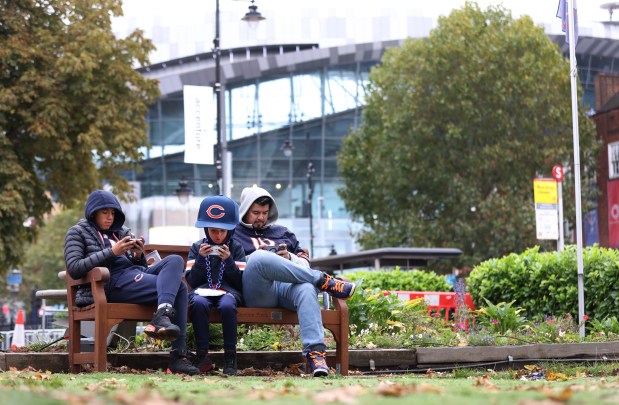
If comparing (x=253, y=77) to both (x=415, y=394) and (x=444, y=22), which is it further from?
(x=415, y=394)

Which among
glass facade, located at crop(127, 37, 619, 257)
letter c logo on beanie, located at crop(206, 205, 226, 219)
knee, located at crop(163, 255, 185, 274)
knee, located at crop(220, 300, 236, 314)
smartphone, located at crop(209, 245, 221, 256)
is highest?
glass facade, located at crop(127, 37, 619, 257)

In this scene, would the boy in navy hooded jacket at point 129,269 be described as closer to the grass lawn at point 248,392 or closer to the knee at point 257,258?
the grass lawn at point 248,392

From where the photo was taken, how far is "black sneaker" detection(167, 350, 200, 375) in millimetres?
9344

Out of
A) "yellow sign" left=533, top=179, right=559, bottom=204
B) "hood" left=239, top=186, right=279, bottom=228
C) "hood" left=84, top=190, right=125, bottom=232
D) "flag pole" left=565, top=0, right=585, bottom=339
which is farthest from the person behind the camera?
"yellow sign" left=533, top=179, right=559, bottom=204

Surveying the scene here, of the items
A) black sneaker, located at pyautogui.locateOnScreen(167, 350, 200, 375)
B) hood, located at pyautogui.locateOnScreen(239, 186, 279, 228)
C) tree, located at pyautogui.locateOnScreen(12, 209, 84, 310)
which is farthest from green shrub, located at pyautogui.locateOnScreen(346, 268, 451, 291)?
tree, located at pyautogui.locateOnScreen(12, 209, 84, 310)

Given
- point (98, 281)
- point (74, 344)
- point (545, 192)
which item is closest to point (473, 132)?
point (545, 192)

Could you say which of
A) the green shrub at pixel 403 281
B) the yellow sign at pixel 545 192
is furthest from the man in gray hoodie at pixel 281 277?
the yellow sign at pixel 545 192

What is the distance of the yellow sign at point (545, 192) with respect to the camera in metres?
27.9

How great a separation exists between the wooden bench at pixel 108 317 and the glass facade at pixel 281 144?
70590 mm

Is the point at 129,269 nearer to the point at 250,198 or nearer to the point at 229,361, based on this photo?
the point at 229,361

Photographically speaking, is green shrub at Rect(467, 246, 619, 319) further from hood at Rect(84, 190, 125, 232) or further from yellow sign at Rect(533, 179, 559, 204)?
yellow sign at Rect(533, 179, 559, 204)

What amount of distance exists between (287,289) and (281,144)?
2871 inches

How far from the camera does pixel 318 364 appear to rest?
9078 millimetres

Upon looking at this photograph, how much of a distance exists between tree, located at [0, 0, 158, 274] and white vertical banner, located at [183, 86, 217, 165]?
11.4ft
